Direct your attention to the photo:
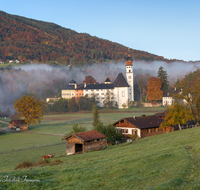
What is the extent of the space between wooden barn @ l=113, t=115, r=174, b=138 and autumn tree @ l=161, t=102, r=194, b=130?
2.73 metres

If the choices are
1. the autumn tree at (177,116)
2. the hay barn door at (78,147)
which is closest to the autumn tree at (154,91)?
the autumn tree at (177,116)

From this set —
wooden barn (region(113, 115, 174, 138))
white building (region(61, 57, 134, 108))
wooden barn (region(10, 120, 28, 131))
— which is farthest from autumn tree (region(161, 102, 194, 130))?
white building (region(61, 57, 134, 108))

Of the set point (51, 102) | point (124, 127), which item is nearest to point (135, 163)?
point (124, 127)

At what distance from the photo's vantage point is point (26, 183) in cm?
1410

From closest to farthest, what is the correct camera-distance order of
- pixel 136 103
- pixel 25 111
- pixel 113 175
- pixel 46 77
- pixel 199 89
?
1. pixel 113 175
2. pixel 199 89
3. pixel 25 111
4. pixel 136 103
5. pixel 46 77

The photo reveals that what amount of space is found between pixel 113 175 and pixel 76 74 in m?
181

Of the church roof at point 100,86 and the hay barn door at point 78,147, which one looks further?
the church roof at point 100,86

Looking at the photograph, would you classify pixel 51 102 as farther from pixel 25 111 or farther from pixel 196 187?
pixel 196 187

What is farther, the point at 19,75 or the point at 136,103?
the point at 19,75

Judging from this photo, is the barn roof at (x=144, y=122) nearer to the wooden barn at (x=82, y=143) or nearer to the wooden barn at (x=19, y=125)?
the wooden barn at (x=82, y=143)

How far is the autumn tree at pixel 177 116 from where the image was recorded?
43.4m

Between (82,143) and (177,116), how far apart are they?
18.9m

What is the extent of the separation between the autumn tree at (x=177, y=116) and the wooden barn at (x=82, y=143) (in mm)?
13803

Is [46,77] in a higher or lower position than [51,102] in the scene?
higher
